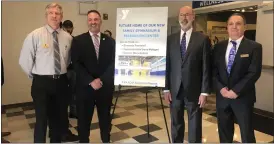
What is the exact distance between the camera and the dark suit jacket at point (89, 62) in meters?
2.52

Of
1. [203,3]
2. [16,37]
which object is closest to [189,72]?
[203,3]

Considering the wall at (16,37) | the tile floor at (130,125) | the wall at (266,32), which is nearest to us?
the tile floor at (130,125)

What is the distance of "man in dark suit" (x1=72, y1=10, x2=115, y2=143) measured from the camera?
99.0 inches

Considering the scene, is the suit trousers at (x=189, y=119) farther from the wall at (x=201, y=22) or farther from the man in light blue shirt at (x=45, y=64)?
the wall at (x=201, y=22)

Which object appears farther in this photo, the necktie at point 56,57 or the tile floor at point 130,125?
the tile floor at point 130,125

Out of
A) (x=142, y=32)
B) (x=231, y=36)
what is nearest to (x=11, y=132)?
(x=142, y=32)

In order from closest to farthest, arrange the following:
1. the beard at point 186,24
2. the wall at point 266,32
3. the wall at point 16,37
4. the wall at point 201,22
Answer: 1. the beard at point 186,24
2. the wall at point 266,32
3. the wall at point 16,37
4. the wall at point 201,22

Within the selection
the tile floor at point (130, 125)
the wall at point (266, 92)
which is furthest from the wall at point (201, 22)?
the wall at point (266, 92)

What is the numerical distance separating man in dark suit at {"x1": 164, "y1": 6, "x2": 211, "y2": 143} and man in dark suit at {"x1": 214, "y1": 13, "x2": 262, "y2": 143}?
5.7 inches

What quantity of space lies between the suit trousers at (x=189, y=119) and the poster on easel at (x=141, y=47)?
0.82ft

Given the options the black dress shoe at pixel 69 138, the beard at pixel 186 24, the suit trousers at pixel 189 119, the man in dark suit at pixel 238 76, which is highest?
the beard at pixel 186 24

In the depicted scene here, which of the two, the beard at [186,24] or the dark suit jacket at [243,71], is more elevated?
the beard at [186,24]

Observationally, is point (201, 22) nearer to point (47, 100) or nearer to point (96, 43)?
point (96, 43)

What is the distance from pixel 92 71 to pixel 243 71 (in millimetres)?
1501
